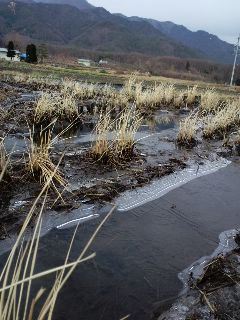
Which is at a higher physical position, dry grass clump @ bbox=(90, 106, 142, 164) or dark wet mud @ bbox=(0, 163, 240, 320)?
dry grass clump @ bbox=(90, 106, 142, 164)

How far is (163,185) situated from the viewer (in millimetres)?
5891

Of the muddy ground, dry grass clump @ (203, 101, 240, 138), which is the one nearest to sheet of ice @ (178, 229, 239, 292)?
the muddy ground

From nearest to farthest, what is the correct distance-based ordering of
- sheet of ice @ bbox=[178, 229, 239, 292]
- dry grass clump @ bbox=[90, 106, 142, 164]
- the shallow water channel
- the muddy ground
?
the shallow water channel
sheet of ice @ bbox=[178, 229, 239, 292]
the muddy ground
dry grass clump @ bbox=[90, 106, 142, 164]

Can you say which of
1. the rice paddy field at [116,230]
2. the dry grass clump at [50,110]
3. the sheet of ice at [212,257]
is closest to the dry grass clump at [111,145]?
the rice paddy field at [116,230]

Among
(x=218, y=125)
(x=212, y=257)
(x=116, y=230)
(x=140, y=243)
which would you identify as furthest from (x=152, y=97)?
(x=212, y=257)

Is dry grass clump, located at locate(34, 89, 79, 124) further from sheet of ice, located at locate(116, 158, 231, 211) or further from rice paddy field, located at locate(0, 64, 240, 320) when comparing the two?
sheet of ice, located at locate(116, 158, 231, 211)

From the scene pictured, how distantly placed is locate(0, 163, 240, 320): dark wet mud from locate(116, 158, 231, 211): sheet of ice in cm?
13

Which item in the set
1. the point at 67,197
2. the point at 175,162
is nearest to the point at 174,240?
the point at 67,197

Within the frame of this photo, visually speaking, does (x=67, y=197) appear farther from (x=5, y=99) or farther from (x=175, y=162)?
(x=5, y=99)

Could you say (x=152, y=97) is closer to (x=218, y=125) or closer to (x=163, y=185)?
(x=218, y=125)

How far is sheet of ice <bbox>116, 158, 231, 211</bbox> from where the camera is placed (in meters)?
5.05

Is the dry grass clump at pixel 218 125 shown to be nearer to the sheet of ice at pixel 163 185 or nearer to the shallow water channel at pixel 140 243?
the sheet of ice at pixel 163 185

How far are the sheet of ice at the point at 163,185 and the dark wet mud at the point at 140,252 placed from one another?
133 mm

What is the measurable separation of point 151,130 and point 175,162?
11.9ft
